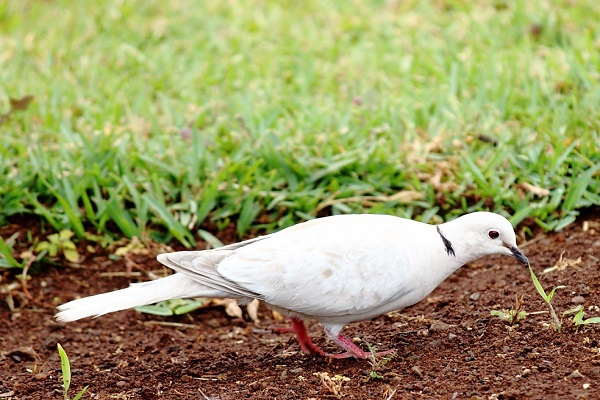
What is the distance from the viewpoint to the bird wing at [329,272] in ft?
11.6

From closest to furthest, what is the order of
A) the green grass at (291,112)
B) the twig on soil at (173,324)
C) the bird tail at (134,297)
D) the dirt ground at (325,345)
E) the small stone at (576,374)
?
the small stone at (576,374) → the dirt ground at (325,345) → the bird tail at (134,297) → the twig on soil at (173,324) → the green grass at (291,112)

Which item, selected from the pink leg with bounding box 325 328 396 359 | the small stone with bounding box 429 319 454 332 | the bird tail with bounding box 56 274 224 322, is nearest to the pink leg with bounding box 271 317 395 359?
the pink leg with bounding box 325 328 396 359

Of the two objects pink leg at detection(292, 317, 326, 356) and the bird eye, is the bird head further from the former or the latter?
pink leg at detection(292, 317, 326, 356)

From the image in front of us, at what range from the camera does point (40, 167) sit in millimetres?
5086

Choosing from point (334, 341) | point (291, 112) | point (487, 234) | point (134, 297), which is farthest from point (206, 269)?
point (291, 112)

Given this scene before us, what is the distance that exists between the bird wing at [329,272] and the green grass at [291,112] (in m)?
1.28

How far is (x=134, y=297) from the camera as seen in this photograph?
11.7ft

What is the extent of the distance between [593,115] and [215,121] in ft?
7.86

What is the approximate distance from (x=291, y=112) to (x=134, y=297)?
2660 mm

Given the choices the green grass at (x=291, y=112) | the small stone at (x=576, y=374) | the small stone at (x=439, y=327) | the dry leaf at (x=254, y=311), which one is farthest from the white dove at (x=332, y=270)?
the green grass at (x=291, y=112)

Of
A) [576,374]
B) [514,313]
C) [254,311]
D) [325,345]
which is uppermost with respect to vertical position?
[576,374]

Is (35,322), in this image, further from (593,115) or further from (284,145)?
(593,115)

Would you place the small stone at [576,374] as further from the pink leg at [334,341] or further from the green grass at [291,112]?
the green grass at [291,112]

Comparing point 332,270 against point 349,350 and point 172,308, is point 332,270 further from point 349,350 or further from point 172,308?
point 172,308
